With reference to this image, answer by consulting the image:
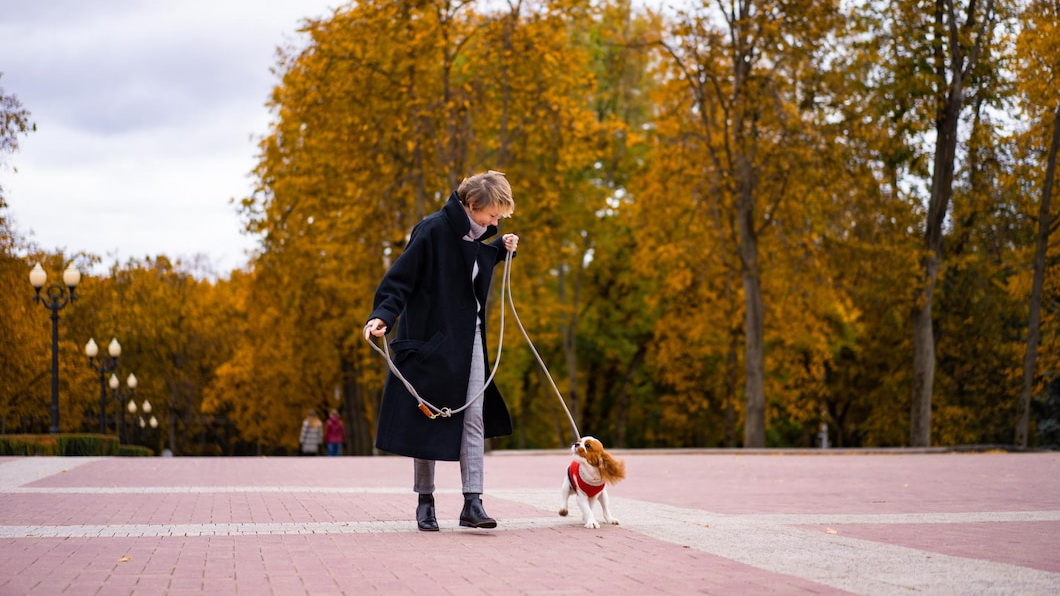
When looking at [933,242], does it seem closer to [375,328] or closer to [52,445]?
[52,445]

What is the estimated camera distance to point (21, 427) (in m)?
46.8

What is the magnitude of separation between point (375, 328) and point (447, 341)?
627mm

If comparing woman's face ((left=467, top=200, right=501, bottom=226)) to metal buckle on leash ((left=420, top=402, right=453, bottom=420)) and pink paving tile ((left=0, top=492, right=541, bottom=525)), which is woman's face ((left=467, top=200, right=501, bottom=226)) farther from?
pink paving tile ((left=0, top=492, right=541, bottom=525))

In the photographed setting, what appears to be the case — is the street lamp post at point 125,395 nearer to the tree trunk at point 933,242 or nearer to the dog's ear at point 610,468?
the tree trunk at point 933,242

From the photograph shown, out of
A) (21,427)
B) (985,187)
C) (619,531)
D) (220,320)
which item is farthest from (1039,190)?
(220,320)

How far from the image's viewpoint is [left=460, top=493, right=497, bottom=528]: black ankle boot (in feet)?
26.1

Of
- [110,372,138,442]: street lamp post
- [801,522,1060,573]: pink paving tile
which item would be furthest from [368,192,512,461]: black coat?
[110,372,138,442]: street lamp post

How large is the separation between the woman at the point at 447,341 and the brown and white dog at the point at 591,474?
50cm

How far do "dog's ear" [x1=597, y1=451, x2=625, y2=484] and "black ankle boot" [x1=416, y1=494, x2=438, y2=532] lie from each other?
1.06m

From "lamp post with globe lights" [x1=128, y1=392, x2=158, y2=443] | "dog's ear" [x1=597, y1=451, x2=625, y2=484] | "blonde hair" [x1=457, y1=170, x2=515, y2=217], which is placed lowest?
"lamp post with globe lights" [x1=128, y1=392, x2=158, y2=443]

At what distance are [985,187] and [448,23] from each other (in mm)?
14533

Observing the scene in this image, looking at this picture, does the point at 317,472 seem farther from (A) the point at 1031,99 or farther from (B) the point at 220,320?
(B) the point at 220,320

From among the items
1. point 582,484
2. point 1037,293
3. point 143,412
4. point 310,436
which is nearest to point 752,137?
point 1037,293

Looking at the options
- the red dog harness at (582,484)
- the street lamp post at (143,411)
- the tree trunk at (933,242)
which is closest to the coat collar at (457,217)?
the red dog harness at (582,484)
